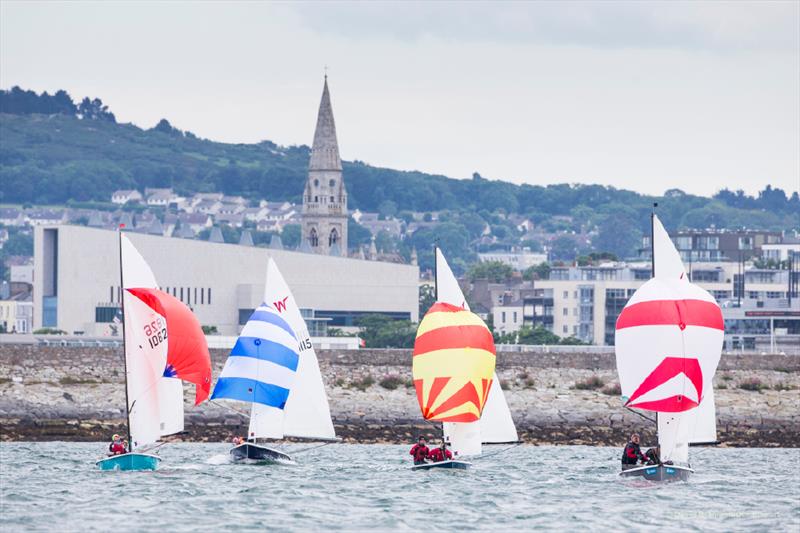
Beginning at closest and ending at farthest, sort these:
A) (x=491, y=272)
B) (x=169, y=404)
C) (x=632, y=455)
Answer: (x=169, y=404)
(x=632, y=455)
(x=491, y=272)

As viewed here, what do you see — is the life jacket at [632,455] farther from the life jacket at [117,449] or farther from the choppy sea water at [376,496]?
the life jacket at [117,449]

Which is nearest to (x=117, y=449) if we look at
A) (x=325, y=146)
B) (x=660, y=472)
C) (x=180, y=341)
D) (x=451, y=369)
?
(x=180, y=341)

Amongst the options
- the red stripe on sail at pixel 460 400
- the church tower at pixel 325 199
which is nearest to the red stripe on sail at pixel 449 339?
the red stripe on sail at pixel 460 400

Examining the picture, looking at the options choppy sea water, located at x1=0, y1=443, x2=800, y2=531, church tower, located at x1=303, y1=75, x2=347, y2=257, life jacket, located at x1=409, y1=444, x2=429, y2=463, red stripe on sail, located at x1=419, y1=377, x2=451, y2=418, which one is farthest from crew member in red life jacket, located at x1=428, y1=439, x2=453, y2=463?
church tower, located at x1=303, y1=75, x2=347, y2=257

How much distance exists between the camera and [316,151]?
15550 cm

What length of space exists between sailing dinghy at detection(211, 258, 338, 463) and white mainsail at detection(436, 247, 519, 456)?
9.95 ft

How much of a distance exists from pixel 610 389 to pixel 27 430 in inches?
754

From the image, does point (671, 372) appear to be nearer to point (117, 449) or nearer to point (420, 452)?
point (420, 452)

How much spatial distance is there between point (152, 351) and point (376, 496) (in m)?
5.55

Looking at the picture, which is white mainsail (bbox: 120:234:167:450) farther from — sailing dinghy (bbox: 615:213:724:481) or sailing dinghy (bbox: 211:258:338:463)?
sailing dinghy (bbox: 615:213:724:481)

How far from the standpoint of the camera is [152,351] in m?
42.4

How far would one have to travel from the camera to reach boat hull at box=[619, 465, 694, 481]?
42.2 m

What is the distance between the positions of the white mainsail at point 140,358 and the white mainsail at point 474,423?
5827 millimetres

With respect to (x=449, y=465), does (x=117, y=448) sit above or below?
above
